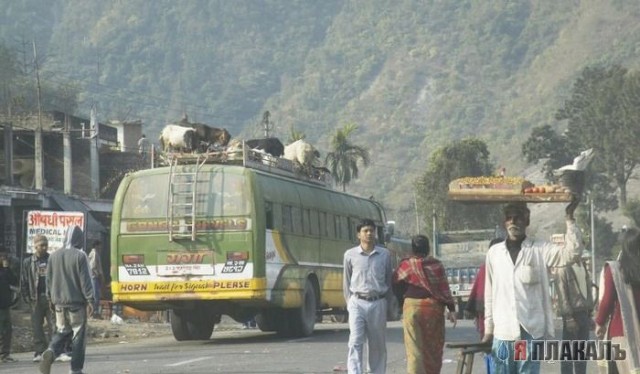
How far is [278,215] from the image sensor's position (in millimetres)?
26594

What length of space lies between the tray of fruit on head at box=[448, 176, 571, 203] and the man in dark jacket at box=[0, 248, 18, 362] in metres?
9.89

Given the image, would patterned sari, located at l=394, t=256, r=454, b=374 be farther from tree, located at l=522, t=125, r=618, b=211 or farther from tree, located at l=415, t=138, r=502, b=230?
tree, located at l=522, t=125, r=618, b=211

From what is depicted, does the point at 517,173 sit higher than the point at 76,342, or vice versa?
the point at 517,173

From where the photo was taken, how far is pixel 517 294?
1169 centimetres

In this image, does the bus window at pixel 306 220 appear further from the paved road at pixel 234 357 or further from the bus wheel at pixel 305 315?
the paved road at pixel 234 357

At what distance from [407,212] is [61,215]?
101 metres

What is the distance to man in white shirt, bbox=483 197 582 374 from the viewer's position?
11.7 meters

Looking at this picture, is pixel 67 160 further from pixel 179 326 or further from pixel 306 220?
pixel 179 326

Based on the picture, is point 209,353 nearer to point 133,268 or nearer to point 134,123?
point 133,268

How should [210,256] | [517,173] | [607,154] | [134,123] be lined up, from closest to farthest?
[210,256]
[134,123]
[607,154]
[517,173]

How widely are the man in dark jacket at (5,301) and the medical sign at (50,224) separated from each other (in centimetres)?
559

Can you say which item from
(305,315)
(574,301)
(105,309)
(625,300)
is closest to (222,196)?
(305,315)

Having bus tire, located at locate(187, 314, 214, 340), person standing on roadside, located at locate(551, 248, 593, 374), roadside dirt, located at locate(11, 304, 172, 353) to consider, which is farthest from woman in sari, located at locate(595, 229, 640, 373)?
roadside dirt, located at locate(11, 304, 172, 353)

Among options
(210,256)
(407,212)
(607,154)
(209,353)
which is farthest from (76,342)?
(407,212)
